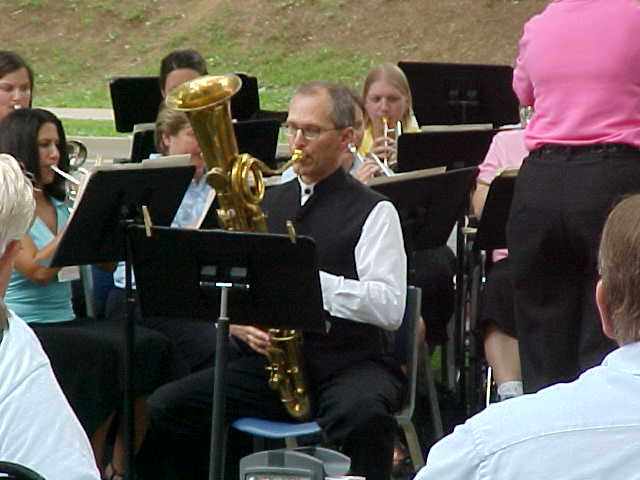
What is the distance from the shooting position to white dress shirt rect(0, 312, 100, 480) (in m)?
2.19

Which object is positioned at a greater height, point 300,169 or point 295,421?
point 300,169

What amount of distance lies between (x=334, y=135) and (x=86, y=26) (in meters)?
19.0

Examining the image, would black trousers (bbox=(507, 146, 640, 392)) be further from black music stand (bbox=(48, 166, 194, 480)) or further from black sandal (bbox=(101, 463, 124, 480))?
black sandal (bbox=(101, 463, 124, 480))

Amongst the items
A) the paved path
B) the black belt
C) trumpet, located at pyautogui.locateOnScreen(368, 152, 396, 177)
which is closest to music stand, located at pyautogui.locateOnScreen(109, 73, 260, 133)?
trumpet, located at pyautogui.locateOnScreen(368, 152, 396, 177)

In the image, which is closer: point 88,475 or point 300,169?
point 88,475

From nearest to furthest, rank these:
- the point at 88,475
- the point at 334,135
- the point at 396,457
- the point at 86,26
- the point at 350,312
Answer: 1. the point at 88,475
2. the point at 350,312
3. the point at 334,135
4. the point at 396,457
5. the point at 86,26

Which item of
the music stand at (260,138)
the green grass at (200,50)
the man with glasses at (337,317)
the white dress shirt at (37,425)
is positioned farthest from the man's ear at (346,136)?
the green grass at (200,50)

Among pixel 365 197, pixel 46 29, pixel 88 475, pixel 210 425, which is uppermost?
pixel 88 475

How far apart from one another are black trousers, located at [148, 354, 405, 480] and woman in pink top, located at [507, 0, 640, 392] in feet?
1.97

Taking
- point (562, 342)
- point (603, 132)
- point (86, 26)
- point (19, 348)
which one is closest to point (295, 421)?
point (562, 342)

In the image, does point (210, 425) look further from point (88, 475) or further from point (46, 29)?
point (46, 29)

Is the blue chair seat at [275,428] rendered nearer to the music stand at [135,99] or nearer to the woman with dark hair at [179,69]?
the woman with dark hair at [179,69]

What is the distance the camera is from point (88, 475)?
2219 mm

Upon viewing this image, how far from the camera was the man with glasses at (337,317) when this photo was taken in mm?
4438
